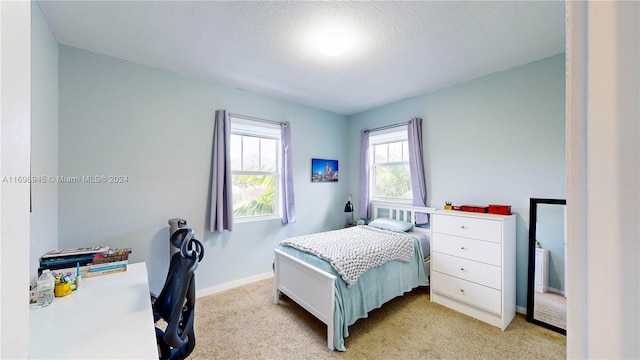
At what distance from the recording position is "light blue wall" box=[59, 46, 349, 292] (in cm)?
227

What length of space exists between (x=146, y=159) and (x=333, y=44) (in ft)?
7.25

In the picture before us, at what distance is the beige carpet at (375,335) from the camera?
1.98m

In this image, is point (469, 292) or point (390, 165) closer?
point (469, 292)

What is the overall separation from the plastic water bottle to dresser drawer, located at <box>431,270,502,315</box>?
10.4 feet

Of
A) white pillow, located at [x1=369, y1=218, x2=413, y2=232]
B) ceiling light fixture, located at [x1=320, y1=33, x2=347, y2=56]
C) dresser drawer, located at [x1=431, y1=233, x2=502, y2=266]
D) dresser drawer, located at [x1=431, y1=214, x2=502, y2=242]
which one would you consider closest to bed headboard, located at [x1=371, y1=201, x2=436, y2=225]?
white pillow, located at [x1=369, y1=218, x2=413, y2=232]

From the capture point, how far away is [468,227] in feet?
8.42

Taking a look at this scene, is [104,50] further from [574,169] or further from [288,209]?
[574,169]

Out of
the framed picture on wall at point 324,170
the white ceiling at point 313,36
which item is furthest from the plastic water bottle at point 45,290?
the framed picture on wall at point 324,170

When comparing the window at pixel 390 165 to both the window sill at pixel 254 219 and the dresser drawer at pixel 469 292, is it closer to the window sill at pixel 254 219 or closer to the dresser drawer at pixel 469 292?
the dresser drawer at pixel 469 292

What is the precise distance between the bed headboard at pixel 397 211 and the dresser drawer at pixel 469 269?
603 millimetres

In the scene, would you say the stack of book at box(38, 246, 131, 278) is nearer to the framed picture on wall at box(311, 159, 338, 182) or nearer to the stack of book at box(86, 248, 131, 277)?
the stack of book at box(86, 248, 131, 277)

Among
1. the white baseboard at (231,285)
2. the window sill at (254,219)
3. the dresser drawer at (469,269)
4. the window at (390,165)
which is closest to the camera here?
the dresser drawer at (469,269)

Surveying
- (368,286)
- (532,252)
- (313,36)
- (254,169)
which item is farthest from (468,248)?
(254,169)

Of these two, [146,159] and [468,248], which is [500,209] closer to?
[468,248]
